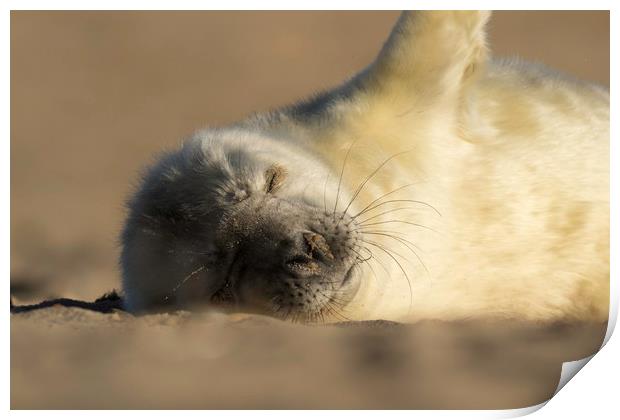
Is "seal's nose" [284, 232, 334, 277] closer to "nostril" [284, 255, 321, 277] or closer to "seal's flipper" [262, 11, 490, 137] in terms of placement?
"nostril" [284, 255, 321, 277]

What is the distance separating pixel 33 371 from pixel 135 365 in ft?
1.07

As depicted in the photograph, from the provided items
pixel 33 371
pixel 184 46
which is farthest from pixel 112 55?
pixel 33 371

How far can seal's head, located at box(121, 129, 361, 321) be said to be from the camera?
3.18 m

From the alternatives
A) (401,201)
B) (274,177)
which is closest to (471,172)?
(401,201)

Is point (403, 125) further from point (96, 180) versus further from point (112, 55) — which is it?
point (112, 55)

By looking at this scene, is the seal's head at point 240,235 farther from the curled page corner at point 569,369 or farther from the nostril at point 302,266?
the curled page corner at point 569,369

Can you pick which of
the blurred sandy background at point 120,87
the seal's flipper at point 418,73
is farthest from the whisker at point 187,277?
the blurred sandy background at point 120,87

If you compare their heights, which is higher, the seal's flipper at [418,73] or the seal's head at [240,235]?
the seal's flipper at [418,73]

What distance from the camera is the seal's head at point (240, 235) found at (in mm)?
3178

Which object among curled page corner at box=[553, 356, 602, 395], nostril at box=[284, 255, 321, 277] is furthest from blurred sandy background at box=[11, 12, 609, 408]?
curled page corner at box=[553, 356, 602, 395]

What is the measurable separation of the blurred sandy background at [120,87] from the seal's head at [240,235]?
6.44 feet

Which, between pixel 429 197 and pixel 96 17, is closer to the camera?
pixel 429 197

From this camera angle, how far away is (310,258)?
3.15 metres

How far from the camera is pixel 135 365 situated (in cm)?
290
